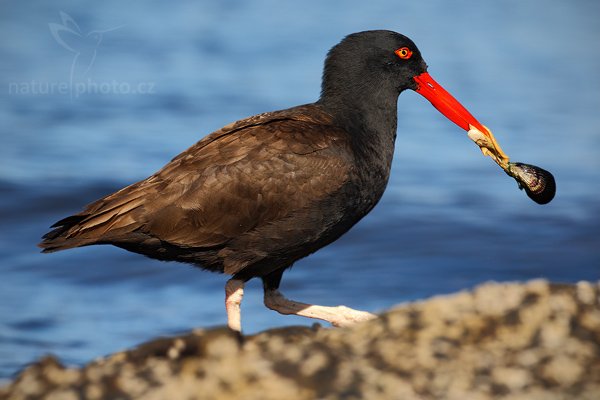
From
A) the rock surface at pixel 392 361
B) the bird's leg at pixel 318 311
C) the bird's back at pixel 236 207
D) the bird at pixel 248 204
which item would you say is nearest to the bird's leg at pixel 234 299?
the bird at pixel 248 204

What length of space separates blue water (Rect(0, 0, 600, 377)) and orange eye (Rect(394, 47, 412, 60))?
284 cm

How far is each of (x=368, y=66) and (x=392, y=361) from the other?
308 cm

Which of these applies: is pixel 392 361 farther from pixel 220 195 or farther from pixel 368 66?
pixel 368 66

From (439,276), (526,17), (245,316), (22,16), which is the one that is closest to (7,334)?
(245,316)

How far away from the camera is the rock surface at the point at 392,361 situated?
407cm

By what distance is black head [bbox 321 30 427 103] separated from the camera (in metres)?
6.91

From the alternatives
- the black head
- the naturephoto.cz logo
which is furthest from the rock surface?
the naturephoto.cz logo

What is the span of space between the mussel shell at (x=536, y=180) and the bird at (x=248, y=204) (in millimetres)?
826

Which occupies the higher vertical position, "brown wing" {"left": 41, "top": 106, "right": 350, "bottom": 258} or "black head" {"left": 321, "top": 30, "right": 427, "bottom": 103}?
"black head" {"left": 321, "top": 30, "right": 427, "bottom": 103}

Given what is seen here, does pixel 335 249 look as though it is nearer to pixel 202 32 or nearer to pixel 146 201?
pixel 146 201

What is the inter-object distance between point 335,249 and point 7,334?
3.55 metres

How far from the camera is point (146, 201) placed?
6.28 meters

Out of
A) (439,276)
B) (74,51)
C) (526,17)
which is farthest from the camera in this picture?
(526,17)

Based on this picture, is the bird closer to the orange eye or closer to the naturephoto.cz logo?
the orange eye
